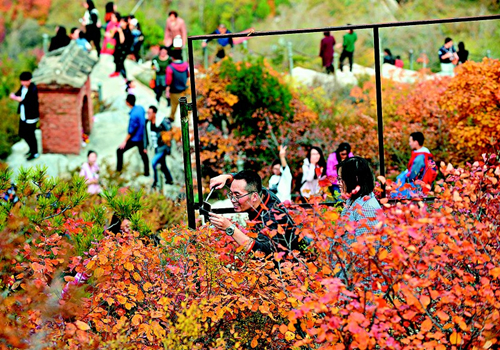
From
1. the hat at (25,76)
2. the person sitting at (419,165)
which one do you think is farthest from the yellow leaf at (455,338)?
the hat at (25,76)

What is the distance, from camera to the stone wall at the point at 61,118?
13422mm

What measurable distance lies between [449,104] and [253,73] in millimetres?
3752

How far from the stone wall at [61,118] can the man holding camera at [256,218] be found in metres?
8.24

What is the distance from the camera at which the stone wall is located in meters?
13.4

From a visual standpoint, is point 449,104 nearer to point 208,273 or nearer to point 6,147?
point 208,273

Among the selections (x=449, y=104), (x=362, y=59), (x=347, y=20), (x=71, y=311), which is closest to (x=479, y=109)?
(x=449, y=104)

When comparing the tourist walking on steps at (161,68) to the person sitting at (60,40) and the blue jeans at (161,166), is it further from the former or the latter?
the blue jeans at (161,166)

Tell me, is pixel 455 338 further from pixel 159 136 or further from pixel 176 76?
pixel 176 76

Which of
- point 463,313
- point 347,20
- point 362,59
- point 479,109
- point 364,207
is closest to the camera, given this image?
point 463,313

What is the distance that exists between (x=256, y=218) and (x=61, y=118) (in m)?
8.85

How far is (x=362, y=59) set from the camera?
23.2m

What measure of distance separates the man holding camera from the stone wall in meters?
8.24

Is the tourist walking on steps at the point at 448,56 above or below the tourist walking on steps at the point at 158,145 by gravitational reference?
above

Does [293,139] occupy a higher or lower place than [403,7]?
lower
